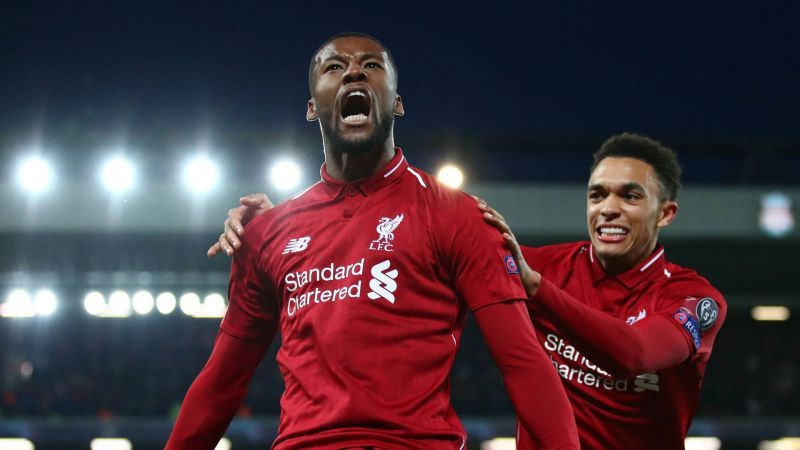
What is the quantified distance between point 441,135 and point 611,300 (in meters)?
12.7

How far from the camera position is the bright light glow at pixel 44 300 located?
1916cm

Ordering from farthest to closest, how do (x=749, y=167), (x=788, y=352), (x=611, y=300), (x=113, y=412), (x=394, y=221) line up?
1. (x=788, y=352)
2. (x=113, y=412)
3. (x=749, y=167)
4. (x=611, y=300)
5. (x=394, y=221)

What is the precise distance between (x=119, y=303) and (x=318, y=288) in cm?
1785

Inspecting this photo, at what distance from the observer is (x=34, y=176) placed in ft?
46.5

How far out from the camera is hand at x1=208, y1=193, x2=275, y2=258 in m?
2.69

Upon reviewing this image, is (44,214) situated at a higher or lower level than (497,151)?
lower

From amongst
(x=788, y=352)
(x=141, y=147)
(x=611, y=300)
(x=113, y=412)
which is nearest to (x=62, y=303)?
(x=113, y=412)

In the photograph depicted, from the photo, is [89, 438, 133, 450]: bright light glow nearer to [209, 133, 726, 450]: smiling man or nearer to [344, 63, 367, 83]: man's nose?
[209, 133, 726, 450]: smiling man

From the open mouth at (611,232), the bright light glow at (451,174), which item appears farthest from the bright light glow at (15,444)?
the open mouth at (611,232)

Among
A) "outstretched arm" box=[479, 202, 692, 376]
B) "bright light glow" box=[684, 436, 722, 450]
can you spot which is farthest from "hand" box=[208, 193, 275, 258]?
"bright light glow" box=[684, 436, 722, 450]

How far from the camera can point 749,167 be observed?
16453 millimetres

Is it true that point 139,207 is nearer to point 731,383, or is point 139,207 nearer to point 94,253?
point 94,253

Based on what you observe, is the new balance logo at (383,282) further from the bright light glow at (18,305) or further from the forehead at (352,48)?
the bright light glow at (18,305)

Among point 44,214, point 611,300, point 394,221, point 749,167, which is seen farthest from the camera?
point 749,167
